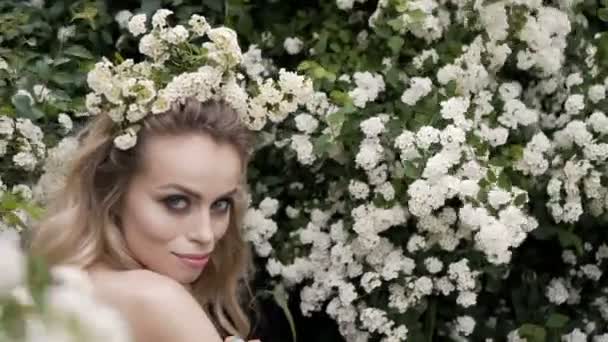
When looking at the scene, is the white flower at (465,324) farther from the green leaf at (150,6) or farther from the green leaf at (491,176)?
the green leaf at (150,6)

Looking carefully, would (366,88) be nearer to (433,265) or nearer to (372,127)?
(372,127)

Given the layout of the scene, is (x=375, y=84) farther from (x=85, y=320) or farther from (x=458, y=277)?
(x=85, y=320)

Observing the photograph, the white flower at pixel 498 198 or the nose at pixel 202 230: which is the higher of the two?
the white flower at pixel 498 198

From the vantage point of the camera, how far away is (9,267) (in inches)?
20.4

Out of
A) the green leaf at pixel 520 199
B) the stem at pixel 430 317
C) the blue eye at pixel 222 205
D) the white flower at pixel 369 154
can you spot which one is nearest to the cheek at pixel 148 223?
the blue eye at pixel 222 205

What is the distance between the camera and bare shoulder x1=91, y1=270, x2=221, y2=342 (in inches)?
76.7

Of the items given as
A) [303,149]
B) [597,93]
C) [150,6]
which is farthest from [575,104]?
[150,6]

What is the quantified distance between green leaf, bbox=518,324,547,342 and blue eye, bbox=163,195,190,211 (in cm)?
133

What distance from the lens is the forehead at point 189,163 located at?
2158 mm

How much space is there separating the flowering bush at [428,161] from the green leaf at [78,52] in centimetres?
4

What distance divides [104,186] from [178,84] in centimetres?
26

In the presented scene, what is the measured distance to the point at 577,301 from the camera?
342cm

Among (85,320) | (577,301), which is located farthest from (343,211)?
(85,320)

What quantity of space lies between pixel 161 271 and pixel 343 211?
3.19 ft
